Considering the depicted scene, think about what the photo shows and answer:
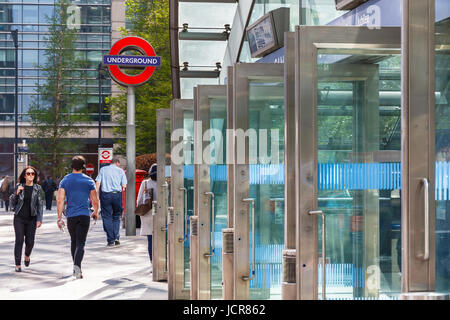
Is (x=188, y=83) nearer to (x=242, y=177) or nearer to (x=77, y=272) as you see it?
(x=77, y=272)

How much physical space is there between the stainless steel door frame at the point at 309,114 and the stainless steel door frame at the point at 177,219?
4409 mm

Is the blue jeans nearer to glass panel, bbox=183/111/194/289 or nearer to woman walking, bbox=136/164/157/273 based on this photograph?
woman walking, bbox=136/164/157/273

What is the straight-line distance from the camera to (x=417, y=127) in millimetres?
3127

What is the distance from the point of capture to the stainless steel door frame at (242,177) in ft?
18.0

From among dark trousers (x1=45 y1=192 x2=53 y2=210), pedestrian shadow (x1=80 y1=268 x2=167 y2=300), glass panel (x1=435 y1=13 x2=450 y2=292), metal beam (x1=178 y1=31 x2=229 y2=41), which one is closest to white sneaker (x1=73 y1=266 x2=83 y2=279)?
pedestrian shadow (x1=80 y1=268 x2=167 y2=300)

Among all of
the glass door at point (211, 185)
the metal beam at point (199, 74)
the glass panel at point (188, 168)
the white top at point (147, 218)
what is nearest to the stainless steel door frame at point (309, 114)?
the glass door at point (211, 185)

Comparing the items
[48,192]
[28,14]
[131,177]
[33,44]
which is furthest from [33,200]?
[28,14]

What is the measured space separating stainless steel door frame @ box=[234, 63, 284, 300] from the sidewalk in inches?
117

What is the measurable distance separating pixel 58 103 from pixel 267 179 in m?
49.2

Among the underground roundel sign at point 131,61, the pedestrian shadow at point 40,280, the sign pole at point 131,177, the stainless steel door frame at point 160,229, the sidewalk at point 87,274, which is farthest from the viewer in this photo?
the sign pole at point 131,177

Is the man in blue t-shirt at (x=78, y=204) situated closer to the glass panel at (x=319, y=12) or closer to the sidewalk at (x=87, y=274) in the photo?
the sidewalk at (x=87, y=274)

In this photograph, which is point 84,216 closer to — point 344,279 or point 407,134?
point 344,279

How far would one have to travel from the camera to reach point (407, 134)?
3123mm

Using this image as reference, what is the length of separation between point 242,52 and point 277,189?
4921 mm
